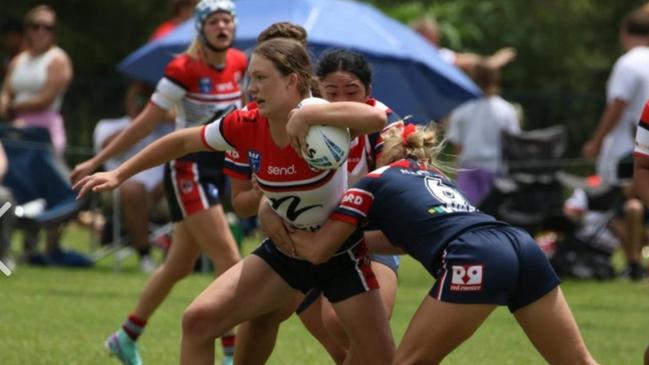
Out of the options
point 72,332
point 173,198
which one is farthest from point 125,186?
point 173,198

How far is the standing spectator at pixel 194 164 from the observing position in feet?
28.9

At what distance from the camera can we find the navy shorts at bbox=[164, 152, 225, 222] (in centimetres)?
894

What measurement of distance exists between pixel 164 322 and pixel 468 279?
15.8 ft

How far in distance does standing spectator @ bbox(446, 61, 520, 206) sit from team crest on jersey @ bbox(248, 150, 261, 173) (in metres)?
8.64

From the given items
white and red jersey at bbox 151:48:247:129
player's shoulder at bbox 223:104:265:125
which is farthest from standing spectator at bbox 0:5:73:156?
player's shoulder at bbox 223:104:265:125

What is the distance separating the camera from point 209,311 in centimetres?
653

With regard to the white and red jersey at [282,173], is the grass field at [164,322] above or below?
below

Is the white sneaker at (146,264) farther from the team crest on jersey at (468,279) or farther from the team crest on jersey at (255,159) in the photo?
the team crest on jersey at (468,279)

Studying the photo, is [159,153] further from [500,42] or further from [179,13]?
[500,42]

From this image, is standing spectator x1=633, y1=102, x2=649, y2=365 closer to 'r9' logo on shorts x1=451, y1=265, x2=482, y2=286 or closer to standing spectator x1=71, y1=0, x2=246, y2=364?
'r9' logo on shorts x1=451, y1=265, x2=482, y2=286

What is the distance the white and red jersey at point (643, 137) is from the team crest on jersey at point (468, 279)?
131cm

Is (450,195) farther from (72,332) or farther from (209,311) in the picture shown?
(72,332)

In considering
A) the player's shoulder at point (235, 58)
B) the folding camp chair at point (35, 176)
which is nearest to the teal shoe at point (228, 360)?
the player's shoulder at point (235, 58)

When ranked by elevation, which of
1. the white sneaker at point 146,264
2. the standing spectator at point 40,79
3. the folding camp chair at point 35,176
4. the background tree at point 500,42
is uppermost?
the standing spectator at point 40,79
